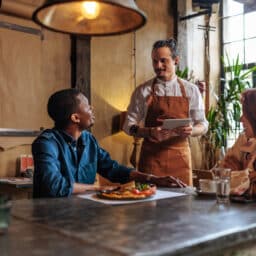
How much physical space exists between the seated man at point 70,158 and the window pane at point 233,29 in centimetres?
370

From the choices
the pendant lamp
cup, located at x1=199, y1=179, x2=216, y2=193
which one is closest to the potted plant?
cup, located at x1=199, y1=179, x2=216, y2=193

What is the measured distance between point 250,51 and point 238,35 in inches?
12.7

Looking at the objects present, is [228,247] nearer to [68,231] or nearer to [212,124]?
[68,231]

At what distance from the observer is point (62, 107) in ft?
7.97

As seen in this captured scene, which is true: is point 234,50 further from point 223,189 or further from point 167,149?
→ point 223,189

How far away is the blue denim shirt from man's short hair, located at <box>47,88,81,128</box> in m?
0.09

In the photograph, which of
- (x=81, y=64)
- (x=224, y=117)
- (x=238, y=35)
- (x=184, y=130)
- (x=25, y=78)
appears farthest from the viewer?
(x=238, y=35)

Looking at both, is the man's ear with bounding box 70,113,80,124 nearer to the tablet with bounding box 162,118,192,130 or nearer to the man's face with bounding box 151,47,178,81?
the tablet with bounding box 162,118,192,130

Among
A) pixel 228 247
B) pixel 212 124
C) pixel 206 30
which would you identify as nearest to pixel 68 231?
pixel 228 247

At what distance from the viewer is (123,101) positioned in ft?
15.8

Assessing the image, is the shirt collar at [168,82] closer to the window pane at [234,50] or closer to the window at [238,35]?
the window at [238,35]

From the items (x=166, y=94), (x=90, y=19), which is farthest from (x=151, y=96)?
(x=90, y=19)

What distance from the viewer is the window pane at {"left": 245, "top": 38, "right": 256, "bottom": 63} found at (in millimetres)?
5420

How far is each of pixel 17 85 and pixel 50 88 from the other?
0.39 m
